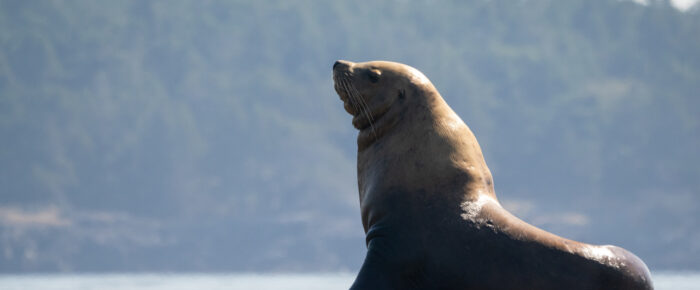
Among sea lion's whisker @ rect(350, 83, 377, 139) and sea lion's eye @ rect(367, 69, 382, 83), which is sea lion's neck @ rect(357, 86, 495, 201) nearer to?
sea lion's whisker @ rect(350, 83, 377, 139)

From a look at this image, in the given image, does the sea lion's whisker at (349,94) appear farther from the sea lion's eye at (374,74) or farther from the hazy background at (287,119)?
the hazy background at (287,119)

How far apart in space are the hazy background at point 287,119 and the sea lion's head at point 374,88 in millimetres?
66110

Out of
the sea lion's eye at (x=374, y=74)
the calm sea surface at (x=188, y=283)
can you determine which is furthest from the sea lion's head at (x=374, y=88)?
the calm sea surface at (x=188, y=283)

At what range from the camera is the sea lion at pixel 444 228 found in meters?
4.73

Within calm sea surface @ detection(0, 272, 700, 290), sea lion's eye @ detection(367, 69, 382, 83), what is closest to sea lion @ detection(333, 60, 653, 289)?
sea lion's eye @ detection(367, 69, 382, 83)

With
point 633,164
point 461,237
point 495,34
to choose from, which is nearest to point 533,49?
point 495,34

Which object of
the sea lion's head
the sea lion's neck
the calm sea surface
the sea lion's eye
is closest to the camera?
the sea lion's neck

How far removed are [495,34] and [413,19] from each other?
9.58m

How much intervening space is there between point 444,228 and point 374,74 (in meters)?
1.36

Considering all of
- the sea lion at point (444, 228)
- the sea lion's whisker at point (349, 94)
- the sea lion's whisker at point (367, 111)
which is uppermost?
the sea lion's whisker at point (349, 94)

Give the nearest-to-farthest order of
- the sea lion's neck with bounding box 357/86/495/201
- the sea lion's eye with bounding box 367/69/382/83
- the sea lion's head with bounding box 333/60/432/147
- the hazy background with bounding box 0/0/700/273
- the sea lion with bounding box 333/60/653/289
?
1. the sea lion with bounding box 333/60/653/289
2. the sea lion's neck with bounding box 357/86/495/201
3. the sea lion's head with bounding box 333/60/432/147
4. the sea lion's eye with bounding box 367/69/382/83
5. the hazy background with bounding box 0/0/700/273

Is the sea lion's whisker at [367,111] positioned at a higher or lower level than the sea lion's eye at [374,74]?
lower

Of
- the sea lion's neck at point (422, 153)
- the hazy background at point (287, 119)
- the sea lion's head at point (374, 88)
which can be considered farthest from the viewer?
the hazy background at point (287, 119)

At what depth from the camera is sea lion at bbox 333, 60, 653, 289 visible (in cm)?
473
